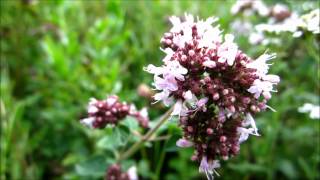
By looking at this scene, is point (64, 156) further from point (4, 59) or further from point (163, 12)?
point (163, 12)

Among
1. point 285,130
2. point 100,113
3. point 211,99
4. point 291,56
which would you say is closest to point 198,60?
point 211,99

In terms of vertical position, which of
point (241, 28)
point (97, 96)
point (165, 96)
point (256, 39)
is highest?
point (241, 28)

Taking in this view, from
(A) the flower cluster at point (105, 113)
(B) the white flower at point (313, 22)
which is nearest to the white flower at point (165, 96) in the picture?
(A) the flower cluster at point (105, 113)

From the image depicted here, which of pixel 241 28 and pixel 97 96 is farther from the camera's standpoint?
pixel 241 28

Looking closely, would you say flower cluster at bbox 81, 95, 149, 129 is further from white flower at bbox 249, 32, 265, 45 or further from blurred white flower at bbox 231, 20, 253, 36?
blurred white flower at bbox 231, 20, 253, 36

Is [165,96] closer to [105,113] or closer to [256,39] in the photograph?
[105,113]

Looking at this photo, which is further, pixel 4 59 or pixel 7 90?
pixel 4 59

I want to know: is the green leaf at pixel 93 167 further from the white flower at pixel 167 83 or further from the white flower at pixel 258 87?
the white flower at pixel 258 87

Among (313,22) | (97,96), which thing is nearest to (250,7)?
(313,22)
